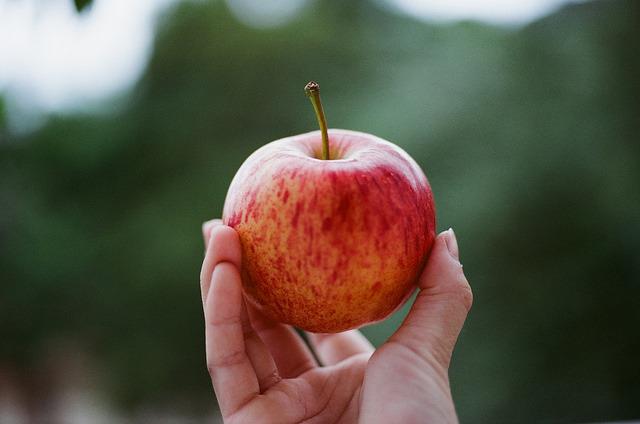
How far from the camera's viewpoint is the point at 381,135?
1.77m

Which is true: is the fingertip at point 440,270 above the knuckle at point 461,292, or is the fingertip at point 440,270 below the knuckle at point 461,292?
above

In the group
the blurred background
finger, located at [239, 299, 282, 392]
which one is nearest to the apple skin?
finger, located at [239, 299, 282, 392]

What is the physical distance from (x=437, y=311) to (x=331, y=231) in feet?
0.73

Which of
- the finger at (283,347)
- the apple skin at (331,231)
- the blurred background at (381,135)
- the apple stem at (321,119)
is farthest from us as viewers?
the blurred background at (381,135)

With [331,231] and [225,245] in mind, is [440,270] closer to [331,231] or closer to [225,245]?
[331,231]

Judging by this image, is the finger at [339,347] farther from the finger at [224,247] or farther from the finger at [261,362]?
the finger at [224,247]

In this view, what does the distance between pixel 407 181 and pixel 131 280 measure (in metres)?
1.33

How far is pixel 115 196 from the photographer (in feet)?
6.06

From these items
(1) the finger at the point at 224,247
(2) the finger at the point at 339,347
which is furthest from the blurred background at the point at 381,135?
(1) the finger at the point at 224,247

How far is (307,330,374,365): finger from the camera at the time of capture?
3.61 feet

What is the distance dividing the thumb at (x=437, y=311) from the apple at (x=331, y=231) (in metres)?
0.02

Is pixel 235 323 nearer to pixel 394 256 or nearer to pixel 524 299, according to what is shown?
pixel 394 256

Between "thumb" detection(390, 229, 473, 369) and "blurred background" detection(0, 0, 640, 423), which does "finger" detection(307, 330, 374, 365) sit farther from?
"blurred background" detection(0, 0, 640, 423)

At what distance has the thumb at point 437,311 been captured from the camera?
798 mm
